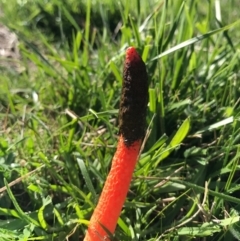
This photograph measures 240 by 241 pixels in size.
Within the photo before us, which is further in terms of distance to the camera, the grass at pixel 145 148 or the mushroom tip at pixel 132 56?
the grass at pixel 145 148

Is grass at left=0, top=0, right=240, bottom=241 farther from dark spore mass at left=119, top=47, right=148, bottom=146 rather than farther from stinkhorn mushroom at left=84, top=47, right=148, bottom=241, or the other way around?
dark spore mass at left=119, top=47, right=148, bottom=146

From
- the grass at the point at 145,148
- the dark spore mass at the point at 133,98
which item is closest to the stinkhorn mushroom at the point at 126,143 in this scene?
the dark spore mass at the point at 133,98

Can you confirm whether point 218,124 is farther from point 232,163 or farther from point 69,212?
point 69,212

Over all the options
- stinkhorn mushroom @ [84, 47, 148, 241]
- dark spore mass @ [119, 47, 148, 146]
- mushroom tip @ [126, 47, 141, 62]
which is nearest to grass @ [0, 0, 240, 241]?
stinkhorn mushroom @ [84, 47, 148, 241]

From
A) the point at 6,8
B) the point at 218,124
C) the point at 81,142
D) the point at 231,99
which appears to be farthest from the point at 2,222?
the point at 6,8

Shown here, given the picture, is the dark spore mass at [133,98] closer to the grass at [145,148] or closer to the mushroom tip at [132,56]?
the mushroom tip at [132,56]

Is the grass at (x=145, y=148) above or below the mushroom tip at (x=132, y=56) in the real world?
below

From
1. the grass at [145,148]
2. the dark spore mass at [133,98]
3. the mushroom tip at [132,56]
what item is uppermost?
the mushroom tip at [132,56]
